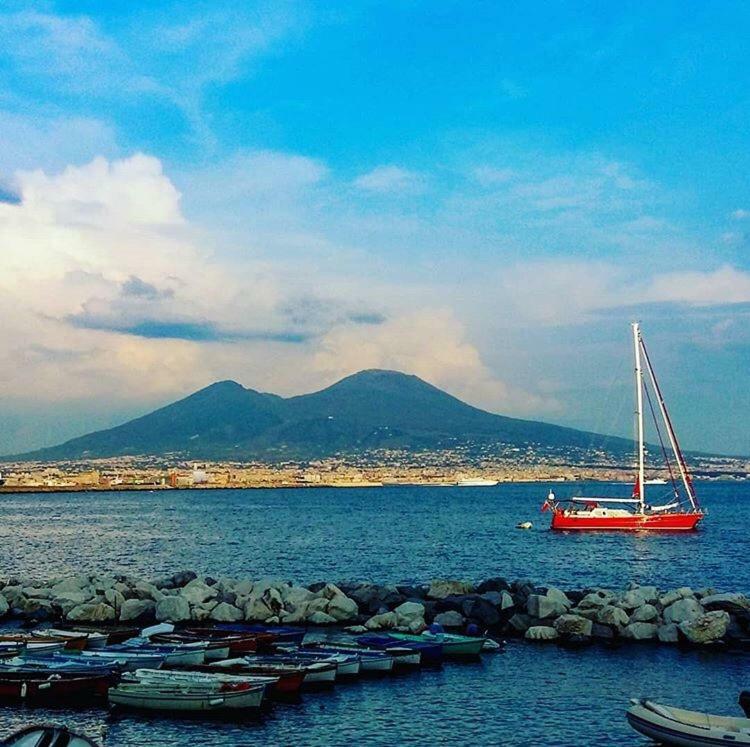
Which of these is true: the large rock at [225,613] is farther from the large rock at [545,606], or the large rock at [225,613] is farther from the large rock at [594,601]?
the large rock at [594,601]

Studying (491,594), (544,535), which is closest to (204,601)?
(491,594)

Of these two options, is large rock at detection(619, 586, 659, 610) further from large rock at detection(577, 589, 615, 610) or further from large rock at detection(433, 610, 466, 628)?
large rock at detection(433, 610, 466, 628)

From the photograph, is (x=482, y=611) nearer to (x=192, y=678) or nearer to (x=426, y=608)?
(x=426, y=608)

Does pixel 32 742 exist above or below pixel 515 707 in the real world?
above

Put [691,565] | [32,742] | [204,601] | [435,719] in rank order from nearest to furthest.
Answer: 1. [32,742]
2. [435,719]
3. [204,601]
4. [691,565]

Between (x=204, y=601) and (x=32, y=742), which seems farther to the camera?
(x=204, y=601)

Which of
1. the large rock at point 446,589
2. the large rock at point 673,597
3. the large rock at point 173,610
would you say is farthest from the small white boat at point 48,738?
the large rock at point 673,597

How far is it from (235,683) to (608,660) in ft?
35.1

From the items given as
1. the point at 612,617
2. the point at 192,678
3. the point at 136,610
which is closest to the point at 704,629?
the point at 612,617

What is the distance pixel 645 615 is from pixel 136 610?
1619 centimetres

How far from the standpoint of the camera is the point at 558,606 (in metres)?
30.2

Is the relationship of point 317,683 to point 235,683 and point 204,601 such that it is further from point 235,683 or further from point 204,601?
point 204,601

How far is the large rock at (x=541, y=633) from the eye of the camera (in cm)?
2861

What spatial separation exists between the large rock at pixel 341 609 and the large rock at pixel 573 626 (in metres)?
6.75
